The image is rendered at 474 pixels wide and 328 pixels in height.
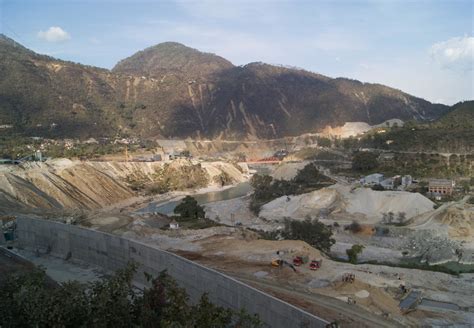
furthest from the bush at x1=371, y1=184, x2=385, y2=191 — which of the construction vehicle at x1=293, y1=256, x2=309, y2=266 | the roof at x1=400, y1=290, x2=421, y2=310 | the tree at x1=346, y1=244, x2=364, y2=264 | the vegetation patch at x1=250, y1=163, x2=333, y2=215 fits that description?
the roof at x1=400, y1=290, x2=421, y2=310

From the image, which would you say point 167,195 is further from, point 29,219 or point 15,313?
point 15,313

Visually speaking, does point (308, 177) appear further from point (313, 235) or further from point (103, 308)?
point (103, 308)

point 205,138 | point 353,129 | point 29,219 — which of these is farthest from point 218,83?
point 29,219

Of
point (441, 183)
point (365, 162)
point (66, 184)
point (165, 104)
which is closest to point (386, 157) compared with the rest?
point (365, 162)

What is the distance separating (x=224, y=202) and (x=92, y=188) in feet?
60.5

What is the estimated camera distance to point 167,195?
75688 mm

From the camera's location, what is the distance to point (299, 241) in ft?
94.5

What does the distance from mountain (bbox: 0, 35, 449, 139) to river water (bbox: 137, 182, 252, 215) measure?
140 ft

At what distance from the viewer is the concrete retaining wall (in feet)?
47.7

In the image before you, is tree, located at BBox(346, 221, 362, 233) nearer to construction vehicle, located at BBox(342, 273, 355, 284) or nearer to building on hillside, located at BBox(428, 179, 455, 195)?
building on hillside, located at BBox(428, 179, 455, 195)

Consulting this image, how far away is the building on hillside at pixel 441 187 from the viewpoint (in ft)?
176

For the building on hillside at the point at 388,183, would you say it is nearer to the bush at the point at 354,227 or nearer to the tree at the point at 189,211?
the bush at the point at 354,227

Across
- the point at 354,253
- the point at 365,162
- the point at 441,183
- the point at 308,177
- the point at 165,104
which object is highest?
the point at 165,104

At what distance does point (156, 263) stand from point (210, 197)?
5578cm
